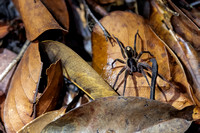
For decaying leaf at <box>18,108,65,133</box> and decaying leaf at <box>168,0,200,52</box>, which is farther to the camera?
decaying leaf at <box>168,0,200,52</box>

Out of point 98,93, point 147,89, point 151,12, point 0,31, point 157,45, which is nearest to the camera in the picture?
point 98,93

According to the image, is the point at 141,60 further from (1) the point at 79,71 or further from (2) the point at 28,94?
(2) the point at 28,94

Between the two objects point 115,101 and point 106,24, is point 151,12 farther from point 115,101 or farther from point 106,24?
point 115,101

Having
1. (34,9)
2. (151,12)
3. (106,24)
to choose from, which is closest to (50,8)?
(34,9)

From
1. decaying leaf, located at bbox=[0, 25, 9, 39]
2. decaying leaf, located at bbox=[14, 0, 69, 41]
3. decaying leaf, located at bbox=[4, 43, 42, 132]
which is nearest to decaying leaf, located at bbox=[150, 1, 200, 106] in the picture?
decaying leaf, located at bbox=[14, 0, 69, 41]

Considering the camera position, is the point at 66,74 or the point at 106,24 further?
the point at 106,24

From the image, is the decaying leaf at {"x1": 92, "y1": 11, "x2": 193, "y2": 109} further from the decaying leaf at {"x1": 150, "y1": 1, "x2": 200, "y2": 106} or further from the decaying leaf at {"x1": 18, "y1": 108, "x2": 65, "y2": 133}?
the decaying leaf at {"x1": 18, "y1": 108, "x2": 65, "y2": 133}

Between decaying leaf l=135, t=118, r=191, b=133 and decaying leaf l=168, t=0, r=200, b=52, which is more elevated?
decaying leaf l=168, t=0, r=200, b=52
